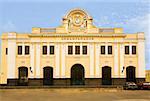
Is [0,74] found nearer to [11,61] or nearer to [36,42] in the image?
[11,61]

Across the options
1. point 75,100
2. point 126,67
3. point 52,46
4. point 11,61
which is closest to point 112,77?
point 126,67

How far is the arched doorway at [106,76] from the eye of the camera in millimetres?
48756

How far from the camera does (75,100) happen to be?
22234mm

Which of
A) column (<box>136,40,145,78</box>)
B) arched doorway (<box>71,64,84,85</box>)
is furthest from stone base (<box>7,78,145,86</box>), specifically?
column (<box>136,40,145,78</box>)

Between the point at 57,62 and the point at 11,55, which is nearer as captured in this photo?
the point at 57,62

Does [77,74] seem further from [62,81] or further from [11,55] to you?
[11,55]

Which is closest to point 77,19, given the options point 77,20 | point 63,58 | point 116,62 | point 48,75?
point 77,20

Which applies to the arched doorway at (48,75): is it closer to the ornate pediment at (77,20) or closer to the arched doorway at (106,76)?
the ornate pediment at (77,20)

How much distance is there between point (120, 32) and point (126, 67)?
5328 millimetres

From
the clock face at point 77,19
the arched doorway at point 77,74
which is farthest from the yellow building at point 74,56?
the clock face at point 77,19

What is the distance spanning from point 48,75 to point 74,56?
4.80m

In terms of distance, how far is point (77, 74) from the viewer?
48.9m

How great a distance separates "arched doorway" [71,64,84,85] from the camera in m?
48.7

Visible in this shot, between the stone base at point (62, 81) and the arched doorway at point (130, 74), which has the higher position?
the arched doorway at point (130, 74)
